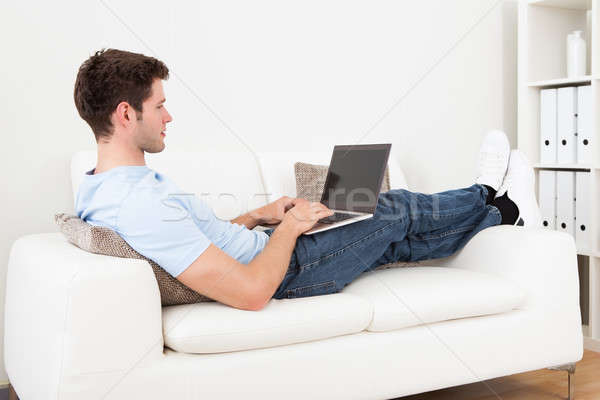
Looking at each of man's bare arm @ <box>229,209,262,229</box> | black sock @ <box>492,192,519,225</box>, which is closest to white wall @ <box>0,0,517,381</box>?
man's bare arm @ <box>229,209,262,229</box>

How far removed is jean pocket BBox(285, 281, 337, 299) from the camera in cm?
163

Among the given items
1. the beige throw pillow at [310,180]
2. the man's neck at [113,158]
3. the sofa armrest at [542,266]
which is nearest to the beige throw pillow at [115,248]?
the man's neck at [113,158]

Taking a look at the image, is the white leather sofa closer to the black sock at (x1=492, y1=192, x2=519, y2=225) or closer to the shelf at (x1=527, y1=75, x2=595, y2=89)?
the black sock at (x1=492, y1=192, x2=519, y2=225)

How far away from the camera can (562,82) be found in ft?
8.48

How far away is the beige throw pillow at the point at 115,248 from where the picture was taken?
54.6 inches

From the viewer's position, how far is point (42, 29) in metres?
2.01

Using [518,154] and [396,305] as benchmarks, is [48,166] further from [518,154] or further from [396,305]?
[518,154]

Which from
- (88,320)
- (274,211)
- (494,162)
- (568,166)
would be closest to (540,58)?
(568,166)

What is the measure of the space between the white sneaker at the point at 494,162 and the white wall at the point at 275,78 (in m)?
0.59

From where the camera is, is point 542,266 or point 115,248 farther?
point 542,266

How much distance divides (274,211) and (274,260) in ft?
1.39

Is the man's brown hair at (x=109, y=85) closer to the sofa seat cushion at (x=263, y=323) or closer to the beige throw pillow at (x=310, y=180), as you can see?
the sofa seat cushion at (x=263, y=323)

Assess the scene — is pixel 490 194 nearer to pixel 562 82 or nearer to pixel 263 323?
pixel 562 82

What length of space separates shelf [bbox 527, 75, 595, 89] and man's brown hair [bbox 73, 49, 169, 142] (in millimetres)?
1822
